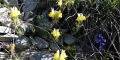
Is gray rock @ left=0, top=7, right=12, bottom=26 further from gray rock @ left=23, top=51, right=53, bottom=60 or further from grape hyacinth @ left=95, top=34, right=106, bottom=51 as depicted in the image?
grape hyacinth @ left=95, top=34, right=106, bottom=51

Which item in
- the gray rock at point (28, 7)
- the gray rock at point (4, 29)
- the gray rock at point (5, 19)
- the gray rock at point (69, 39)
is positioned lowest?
the gray rock at point (69, 39)

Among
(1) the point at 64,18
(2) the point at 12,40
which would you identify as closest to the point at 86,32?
(1) the point at 64,18

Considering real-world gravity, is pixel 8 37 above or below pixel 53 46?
above

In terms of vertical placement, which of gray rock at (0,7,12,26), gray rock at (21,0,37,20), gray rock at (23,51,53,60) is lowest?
gray rock at (23,51,53,60)

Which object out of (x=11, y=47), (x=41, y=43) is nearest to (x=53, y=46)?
(x=41, y=43)

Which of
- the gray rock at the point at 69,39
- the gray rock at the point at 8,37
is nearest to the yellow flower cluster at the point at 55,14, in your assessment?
the gray rock at the point at 69,39

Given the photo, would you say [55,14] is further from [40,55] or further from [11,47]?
[11,47]

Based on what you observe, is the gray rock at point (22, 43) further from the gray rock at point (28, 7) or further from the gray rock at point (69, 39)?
the gray rock at point (69, 39)

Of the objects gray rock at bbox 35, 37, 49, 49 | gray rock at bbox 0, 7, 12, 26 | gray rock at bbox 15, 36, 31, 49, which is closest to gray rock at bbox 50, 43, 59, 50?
gray rock at bbox 35, 37, 49, 49

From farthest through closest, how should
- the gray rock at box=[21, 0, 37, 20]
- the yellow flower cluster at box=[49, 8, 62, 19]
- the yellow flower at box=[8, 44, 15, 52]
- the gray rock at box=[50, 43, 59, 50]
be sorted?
1. the gray rock at box=[21, 0, 37, 20]
2. the gray rock at box=[50, 43, 59, 50]
3. the yellow flower cluster at box=[49, 8, 62, 19]
4. the yellow flower at box=[8, 44, 15, 52]
